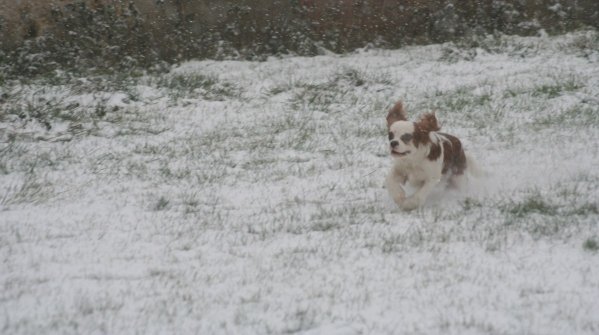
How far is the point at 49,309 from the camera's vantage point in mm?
3625

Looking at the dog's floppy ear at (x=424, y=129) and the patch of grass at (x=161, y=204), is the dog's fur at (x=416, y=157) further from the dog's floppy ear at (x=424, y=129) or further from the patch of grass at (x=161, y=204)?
the patch of grass at (x=161, y=204)

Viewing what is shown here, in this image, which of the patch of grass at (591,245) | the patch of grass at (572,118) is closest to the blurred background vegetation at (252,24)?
the patch of grass at (572,118)

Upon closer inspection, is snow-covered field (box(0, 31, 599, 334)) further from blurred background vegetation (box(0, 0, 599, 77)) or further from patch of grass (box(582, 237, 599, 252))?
blurred background vegetation (box(0, 0, 599, 77))

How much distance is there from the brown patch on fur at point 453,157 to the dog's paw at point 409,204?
564 mm

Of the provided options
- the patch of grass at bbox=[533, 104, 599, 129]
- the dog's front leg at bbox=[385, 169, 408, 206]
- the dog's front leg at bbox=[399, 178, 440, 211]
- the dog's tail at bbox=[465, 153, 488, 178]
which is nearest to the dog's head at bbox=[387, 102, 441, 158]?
the dog's front leg at bbox=[385, 169, 408, 206]

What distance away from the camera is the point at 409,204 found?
18.8ft

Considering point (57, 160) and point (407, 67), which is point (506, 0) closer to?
point (407, 67)

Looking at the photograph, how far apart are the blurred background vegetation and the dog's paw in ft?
28.4

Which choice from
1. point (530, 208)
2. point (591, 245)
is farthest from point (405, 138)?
point (591, 245)

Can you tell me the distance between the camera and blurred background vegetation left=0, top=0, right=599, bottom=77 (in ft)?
43.8

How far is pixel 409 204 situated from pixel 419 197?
0.15 meters

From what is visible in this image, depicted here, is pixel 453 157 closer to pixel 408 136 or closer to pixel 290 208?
pixel 408 136

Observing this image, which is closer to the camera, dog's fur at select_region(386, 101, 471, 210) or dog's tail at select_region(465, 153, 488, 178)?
dog's fur at select_region(386, 101, 471, 210)

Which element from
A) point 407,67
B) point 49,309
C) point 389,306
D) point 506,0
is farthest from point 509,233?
point 506,0
